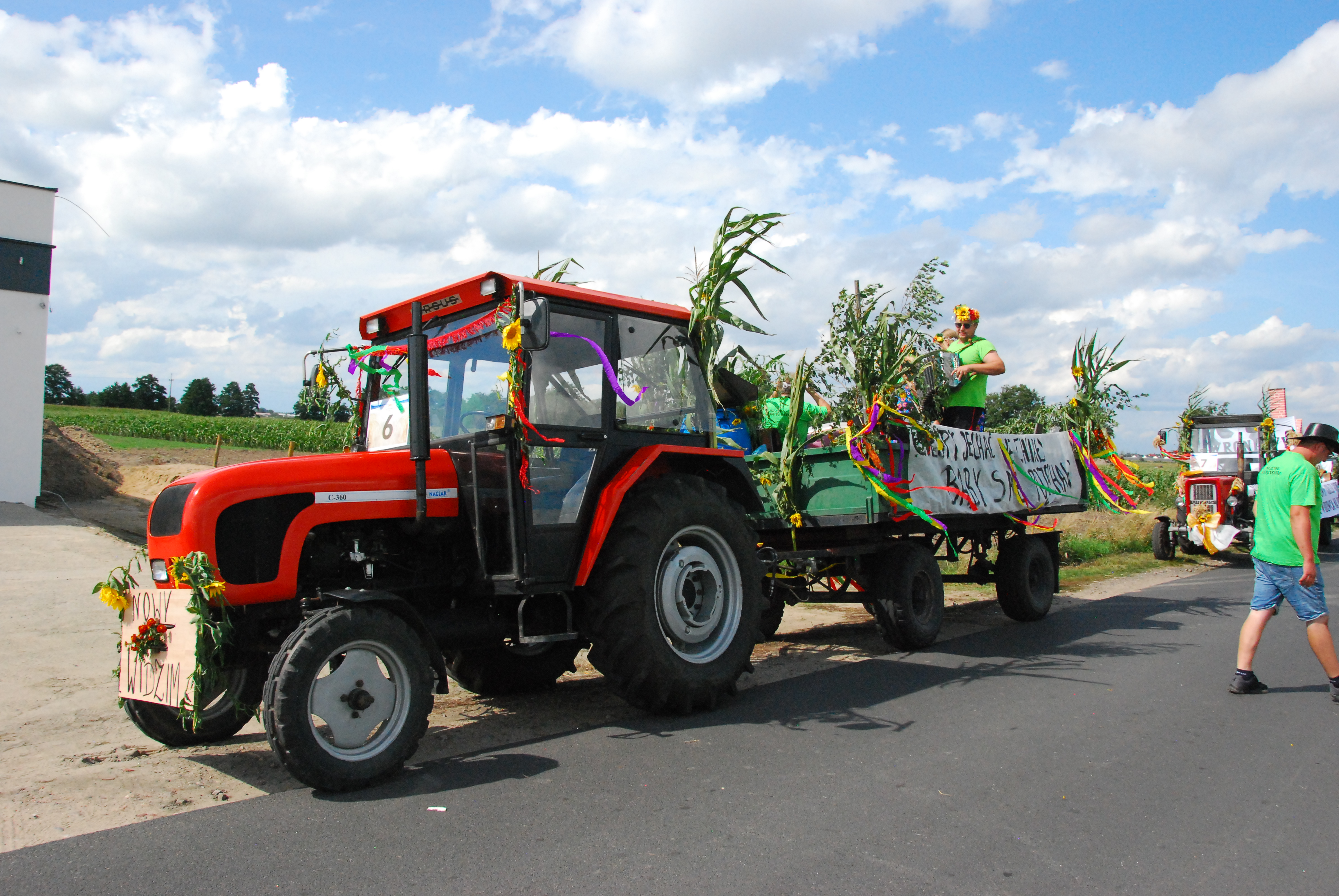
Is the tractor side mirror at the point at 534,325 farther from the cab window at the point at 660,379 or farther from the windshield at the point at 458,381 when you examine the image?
the cab window at the point at 660,379

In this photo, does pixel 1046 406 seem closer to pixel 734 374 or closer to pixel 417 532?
pixel 734 374

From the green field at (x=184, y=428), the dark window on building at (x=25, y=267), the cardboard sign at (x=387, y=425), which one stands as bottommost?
the cardboard sign at (x=387, y=425)

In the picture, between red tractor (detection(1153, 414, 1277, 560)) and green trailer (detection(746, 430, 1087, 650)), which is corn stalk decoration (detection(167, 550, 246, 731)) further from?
red tractor (detection(1153, 414, 1277, 560))

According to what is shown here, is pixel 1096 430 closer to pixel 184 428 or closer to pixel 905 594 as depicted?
pixel 905 594

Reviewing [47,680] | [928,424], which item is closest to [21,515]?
[47,680]

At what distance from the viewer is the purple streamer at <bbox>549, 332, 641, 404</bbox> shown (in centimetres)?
520

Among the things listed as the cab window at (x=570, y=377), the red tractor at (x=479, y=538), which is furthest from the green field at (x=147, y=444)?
the cab window at (x=570, y=377)

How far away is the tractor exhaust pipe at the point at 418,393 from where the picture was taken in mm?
4121

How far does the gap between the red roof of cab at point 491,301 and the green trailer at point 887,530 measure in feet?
5.31

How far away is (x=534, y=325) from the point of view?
4.56 meters

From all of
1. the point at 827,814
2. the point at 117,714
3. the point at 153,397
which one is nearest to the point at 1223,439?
the point at 827,814

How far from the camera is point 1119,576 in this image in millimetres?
13344

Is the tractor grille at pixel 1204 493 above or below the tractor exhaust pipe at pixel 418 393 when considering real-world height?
below

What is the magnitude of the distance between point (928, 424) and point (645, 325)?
3059 millimetres
